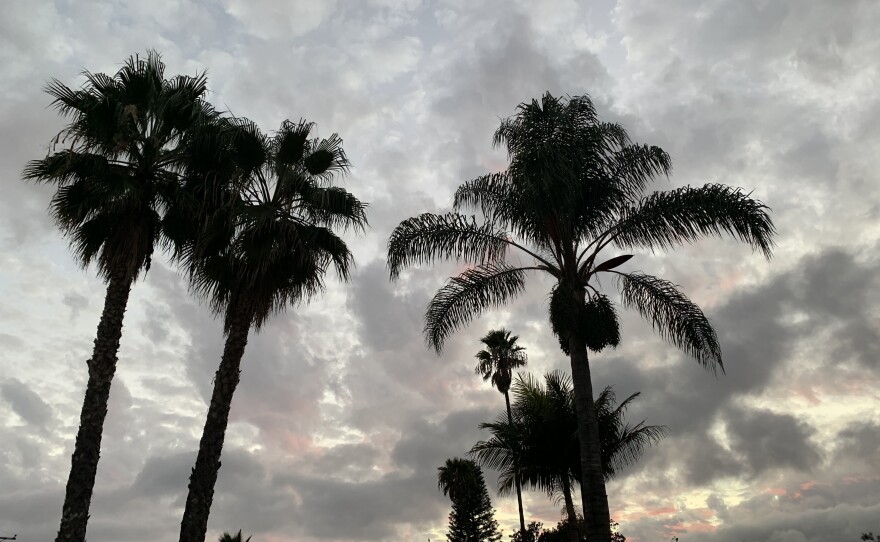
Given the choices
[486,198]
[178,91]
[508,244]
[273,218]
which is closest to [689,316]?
[508,244]

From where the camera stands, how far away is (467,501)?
4616cm

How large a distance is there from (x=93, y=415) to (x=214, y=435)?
2.50 m

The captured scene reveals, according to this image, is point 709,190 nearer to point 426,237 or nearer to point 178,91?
point 426,237

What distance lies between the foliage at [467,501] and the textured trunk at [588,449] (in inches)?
1155

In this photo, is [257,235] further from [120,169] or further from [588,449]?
[588,449]

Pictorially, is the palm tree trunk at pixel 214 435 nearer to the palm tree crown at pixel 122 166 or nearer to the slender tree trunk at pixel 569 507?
the palm tree crown at pixel 122 166

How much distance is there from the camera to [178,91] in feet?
58.9

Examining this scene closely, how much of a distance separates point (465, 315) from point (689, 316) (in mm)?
5606

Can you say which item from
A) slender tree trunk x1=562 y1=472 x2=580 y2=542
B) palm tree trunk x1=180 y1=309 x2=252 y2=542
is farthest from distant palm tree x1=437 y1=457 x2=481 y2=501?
palm tree trunk x1=180 y1=309 x2=252 y2=542

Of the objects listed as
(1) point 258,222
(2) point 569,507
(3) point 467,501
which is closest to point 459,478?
(3) point 467,501

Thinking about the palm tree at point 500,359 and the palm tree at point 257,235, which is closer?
the palm tree at point 257,235

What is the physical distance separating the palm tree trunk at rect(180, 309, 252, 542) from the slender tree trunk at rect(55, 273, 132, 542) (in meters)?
2.00

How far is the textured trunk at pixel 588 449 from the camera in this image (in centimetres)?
1534

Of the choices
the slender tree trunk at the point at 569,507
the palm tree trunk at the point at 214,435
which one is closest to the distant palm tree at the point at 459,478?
the slender tree trunk at the point at 569,507
